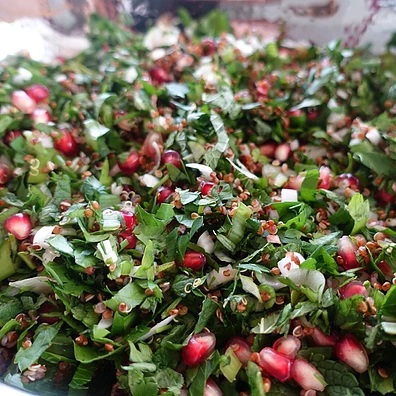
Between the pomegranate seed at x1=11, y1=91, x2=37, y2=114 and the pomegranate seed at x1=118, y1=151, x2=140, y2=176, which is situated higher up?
the pomegranate seed at x1=11, y1=91, x2=37, y2=114

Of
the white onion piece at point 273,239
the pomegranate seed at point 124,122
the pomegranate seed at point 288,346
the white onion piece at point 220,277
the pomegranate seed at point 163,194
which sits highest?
the pomegranate seed at point 124,122

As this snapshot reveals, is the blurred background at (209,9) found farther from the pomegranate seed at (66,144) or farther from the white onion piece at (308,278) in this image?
the white onion piece at (308,278)

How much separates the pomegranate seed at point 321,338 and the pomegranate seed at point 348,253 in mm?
128

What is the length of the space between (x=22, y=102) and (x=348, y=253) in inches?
30.8

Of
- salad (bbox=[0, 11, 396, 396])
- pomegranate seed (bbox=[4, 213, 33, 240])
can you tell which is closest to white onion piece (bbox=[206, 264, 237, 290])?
salad (bbox=[0, 11, 396, 396])

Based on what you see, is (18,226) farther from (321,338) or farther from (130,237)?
(321,338)

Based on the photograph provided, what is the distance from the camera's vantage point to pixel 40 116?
1.13 meters

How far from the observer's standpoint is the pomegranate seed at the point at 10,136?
1.09m

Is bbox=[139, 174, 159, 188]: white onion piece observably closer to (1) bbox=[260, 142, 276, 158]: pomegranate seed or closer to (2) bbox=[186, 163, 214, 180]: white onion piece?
(2) bbox=[186, 163, 214, 180]: white onion piece

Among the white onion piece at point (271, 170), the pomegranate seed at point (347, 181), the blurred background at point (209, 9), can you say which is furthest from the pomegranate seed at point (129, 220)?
the blurred background at point (209, 9)

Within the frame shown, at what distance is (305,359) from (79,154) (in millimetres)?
650

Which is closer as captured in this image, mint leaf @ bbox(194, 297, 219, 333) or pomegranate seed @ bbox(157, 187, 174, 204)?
mint leaf @ bbox(194, 297, 219, 333)

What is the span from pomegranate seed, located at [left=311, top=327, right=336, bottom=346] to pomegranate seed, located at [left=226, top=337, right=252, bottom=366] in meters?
0.10

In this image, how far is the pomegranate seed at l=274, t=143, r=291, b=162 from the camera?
1112 millimetres
